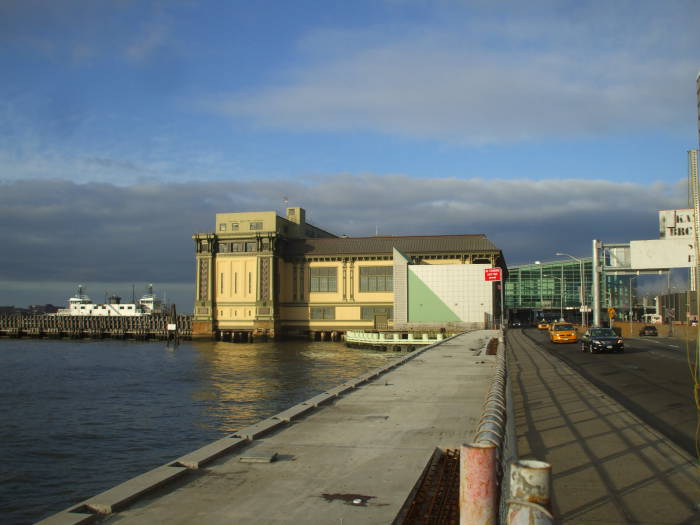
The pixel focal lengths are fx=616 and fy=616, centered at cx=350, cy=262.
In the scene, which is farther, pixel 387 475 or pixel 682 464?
pixel 682 464

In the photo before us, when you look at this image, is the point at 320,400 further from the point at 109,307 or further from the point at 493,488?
the point at 109,307

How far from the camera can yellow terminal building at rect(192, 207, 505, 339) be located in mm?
99000

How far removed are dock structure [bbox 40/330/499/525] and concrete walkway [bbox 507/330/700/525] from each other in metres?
1.70

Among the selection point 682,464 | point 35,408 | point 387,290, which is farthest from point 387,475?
point 387,290

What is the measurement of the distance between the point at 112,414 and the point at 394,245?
76.6m

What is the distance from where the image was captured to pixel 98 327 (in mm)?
129750

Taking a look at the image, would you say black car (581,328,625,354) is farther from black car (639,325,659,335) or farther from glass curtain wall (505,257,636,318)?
glass curtain wall (505,257,636,318)

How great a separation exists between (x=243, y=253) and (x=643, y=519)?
95307mm

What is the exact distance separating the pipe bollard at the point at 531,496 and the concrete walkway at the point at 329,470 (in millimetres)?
3544

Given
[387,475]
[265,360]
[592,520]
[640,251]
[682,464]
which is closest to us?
[592,520]

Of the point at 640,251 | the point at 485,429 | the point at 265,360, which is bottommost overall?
the point at 265,360

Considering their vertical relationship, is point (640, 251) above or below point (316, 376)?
above

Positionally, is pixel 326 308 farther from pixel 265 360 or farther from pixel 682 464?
pixel 682 464

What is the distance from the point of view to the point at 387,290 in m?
98.8
